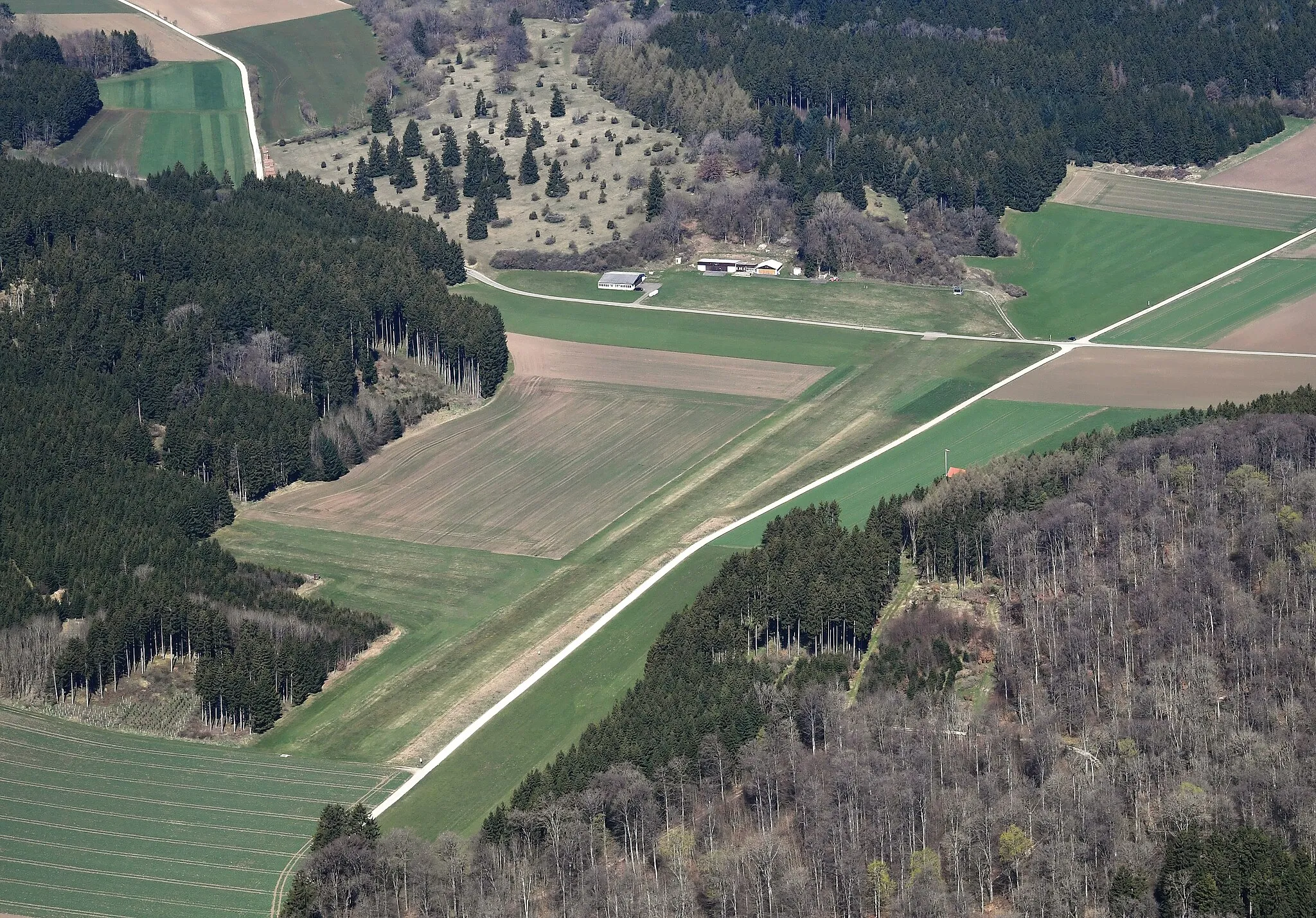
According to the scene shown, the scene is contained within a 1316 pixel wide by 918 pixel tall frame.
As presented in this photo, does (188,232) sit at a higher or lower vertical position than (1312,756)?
higher

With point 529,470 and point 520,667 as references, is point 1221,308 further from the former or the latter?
point 520,667

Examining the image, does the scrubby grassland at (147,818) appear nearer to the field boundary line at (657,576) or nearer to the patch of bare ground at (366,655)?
the field boundary line at (657,576)

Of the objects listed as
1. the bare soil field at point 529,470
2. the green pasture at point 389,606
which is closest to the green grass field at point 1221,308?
the bare soil field at point 529,470

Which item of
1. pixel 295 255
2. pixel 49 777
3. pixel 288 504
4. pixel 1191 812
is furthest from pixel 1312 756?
pixel 295 255

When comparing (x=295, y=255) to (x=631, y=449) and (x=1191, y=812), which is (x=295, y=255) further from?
(x=1191, y=812)

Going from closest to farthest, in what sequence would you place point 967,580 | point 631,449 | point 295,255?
point 967,580 < point 631,449 < point 295,255

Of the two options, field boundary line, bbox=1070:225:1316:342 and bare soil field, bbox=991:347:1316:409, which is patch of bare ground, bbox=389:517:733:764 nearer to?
bare soil field, bbox=991:347:1316:409

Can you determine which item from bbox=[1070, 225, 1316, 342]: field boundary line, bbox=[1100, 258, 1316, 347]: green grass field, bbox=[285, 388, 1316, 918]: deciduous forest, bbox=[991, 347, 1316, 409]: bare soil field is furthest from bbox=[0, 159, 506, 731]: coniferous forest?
bbox=[1100, 258, 1316, 347]: green grass field

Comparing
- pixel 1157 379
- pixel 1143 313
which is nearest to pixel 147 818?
→ pixel 1157 379
